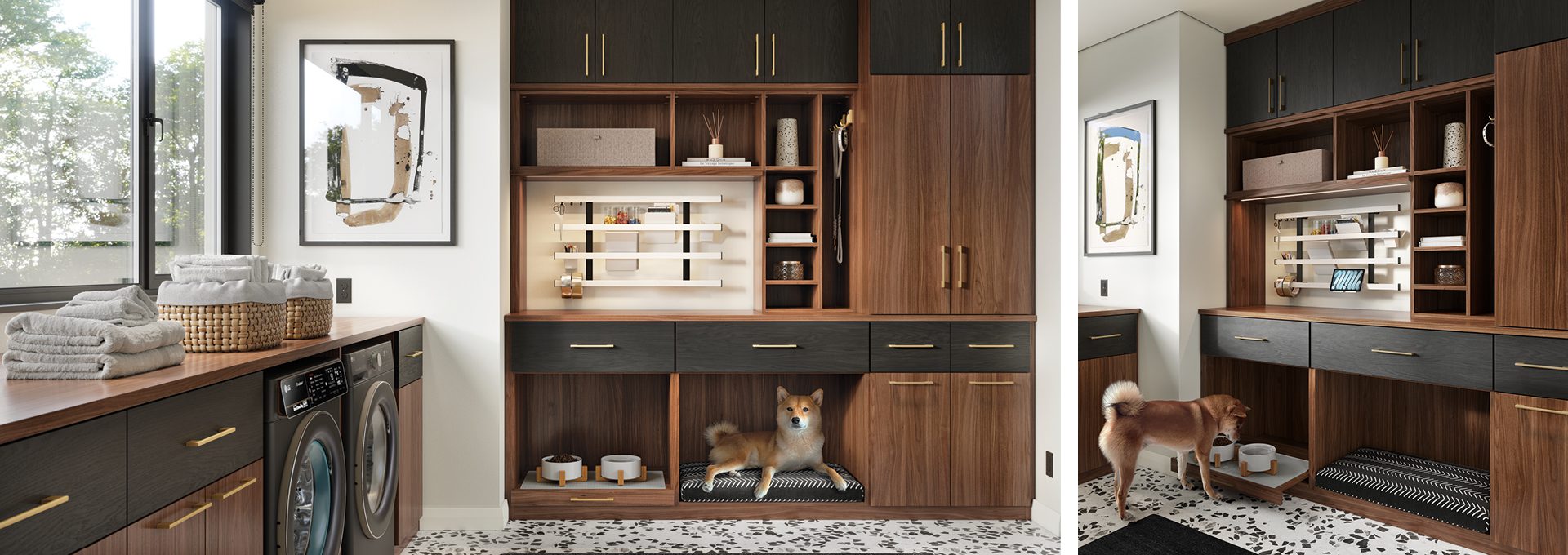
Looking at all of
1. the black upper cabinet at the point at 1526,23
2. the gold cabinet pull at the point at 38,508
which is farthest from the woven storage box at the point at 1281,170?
the gold cabinet pull at the point at 38,508

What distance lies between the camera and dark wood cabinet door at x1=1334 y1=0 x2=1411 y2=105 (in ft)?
3.37

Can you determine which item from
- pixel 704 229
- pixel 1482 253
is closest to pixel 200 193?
pixel 704 229

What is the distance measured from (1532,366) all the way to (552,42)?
3.04 metres

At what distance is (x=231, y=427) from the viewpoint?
1.48m

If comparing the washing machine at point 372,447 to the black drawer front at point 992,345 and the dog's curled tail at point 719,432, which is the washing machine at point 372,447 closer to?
the dog's curled tail at point 719,432

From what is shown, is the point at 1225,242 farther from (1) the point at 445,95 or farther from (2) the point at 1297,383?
(1) the point at 445,95

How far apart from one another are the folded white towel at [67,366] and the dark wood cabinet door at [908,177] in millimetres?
2064

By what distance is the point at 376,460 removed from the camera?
2209mm

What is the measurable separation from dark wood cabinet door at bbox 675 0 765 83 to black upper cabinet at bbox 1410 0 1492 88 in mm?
1949

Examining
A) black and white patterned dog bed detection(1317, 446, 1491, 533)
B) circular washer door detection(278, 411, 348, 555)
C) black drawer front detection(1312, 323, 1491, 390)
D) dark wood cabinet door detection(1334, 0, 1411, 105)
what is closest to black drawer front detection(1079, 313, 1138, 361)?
dark wood cabinet door detection(1334, 0, 1411, 105)

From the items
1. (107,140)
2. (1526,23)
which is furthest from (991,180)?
(107,140)

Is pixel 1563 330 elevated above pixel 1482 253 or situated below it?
below

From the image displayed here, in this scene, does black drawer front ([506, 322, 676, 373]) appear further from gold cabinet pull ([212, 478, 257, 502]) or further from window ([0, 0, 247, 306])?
gold cabinet pull ([212, 478, 257, 502])

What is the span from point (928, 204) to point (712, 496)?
54.0 inches
